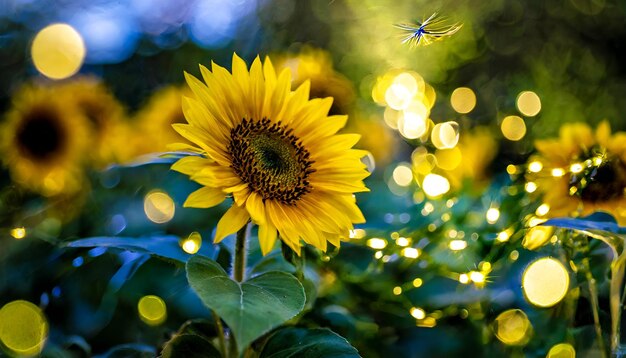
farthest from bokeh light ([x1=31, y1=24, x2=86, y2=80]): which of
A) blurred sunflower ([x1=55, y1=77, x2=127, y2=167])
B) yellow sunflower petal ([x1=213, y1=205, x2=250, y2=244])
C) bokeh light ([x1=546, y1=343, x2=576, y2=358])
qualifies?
bokeh light ([x1=546, y1=343, x2=576, y2=358])

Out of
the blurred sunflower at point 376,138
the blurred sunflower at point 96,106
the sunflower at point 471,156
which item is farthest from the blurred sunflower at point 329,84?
the blurred sunflower at point 96,106

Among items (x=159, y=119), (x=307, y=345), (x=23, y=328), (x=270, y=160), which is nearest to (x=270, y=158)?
(x=270, y=160)

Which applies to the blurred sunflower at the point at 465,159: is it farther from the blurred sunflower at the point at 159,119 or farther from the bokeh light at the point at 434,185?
the blurred sunflower at the point at 159,119

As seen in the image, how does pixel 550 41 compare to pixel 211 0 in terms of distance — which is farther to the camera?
pixel 550 41

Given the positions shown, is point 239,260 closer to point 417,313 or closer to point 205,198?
point 205,198

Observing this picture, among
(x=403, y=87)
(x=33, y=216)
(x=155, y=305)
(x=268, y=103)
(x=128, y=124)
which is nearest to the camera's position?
(x=268, y=103)

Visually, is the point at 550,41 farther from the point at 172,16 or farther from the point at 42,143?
the point at 42,143

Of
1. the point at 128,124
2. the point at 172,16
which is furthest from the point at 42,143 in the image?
the point at 172,16

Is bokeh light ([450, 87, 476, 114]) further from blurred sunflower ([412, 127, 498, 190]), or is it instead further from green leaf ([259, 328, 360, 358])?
green leaf ([259, 328, 360, 358])
